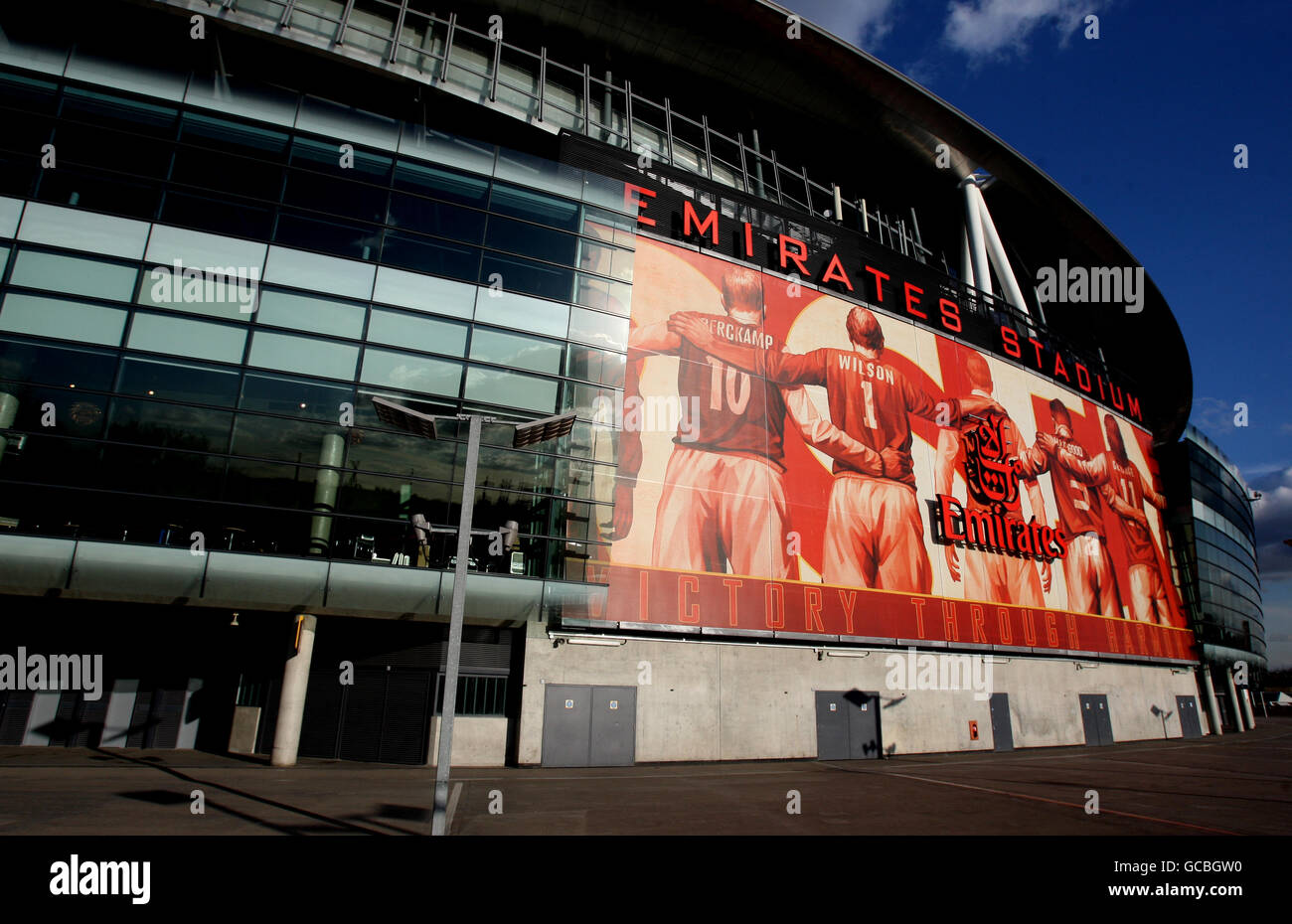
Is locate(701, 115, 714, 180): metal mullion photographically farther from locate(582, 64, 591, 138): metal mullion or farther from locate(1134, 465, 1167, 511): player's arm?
locate(1134, 465, 1167, 511): player's arm

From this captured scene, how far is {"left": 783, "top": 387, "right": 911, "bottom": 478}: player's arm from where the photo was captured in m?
28.3

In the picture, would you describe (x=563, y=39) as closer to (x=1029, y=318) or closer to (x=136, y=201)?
(x=136, y=201)

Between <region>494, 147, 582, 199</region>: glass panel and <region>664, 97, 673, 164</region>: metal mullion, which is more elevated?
<region>664, 97, 673, 164</region>: metal mullion

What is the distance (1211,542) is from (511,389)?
6033 cm

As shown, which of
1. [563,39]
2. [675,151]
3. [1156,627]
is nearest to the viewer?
[563,39]

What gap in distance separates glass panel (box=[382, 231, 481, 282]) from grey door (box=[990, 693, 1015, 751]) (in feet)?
101

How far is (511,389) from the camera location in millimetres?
22031

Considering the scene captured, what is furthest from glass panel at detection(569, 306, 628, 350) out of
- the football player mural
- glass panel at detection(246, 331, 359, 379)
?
glass panel at detection(246, 331, 359, 379)

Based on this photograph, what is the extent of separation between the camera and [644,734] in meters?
22.3

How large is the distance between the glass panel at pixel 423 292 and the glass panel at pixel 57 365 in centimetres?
763

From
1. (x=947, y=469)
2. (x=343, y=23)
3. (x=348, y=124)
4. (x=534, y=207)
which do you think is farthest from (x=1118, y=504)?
(x=343, y=23)

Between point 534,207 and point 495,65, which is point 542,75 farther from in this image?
point 534,207
